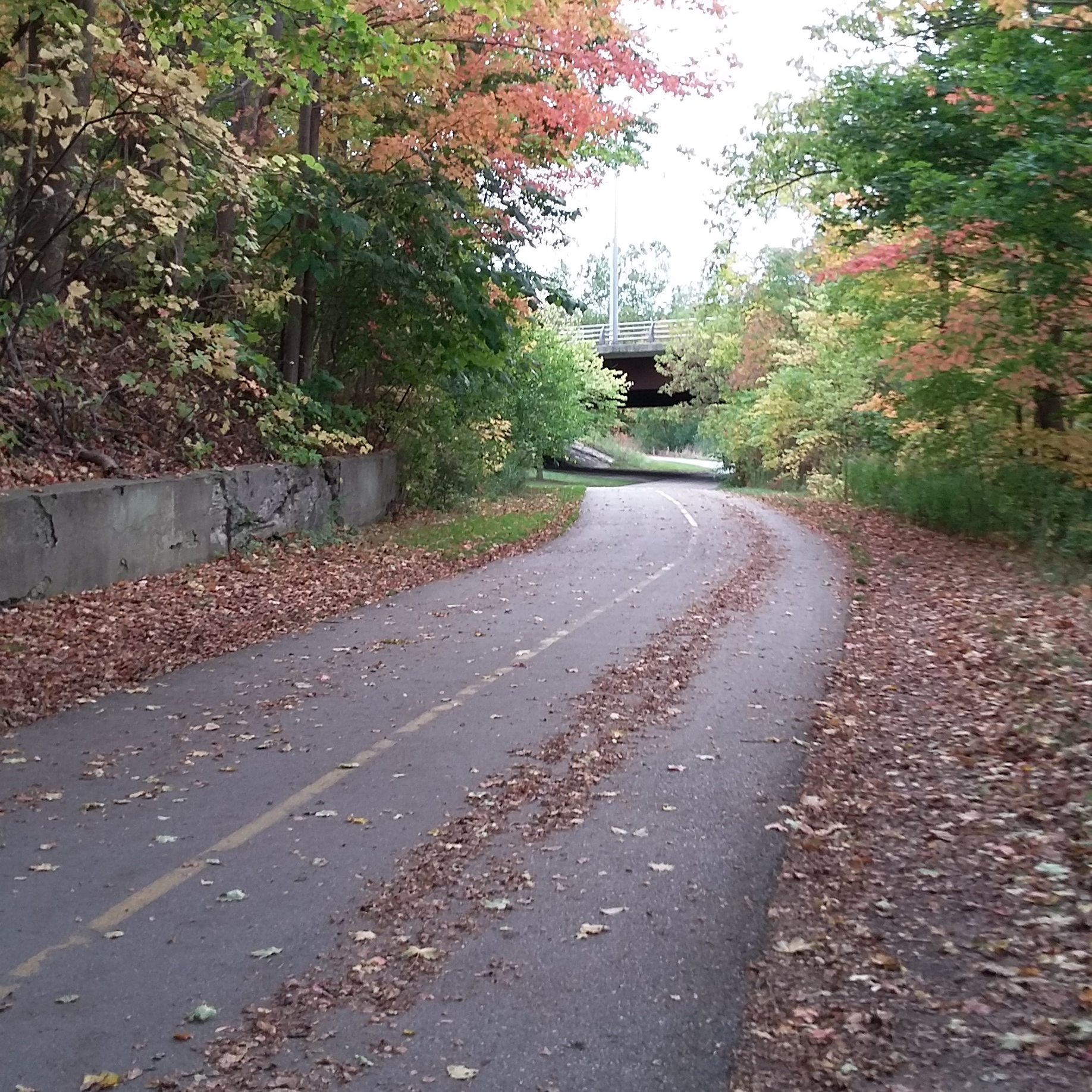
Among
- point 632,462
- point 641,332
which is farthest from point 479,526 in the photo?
point 632,462

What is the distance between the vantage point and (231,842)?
228 inches

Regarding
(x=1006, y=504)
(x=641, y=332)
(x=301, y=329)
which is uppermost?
(x=641, y=332)

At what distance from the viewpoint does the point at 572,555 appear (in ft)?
58.6

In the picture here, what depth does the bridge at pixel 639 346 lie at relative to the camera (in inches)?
2174

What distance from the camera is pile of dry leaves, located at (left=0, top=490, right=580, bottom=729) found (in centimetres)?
881

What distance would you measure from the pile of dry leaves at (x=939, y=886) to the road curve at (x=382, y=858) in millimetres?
224

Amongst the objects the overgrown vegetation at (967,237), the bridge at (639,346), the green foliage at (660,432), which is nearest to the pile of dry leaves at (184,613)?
the overgrown vegetation at (967,237)

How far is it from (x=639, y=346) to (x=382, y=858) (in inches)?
2080

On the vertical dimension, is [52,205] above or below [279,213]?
below

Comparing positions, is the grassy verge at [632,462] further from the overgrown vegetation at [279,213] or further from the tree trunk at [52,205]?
the tree trunk at [52,205]

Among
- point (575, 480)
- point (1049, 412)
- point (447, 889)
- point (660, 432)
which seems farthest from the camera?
point (660, 432)

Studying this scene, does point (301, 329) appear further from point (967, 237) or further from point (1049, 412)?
point (1049, 412)

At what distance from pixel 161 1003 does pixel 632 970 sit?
178 centimetres

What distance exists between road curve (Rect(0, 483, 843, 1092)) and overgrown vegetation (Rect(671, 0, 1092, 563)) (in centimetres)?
806
